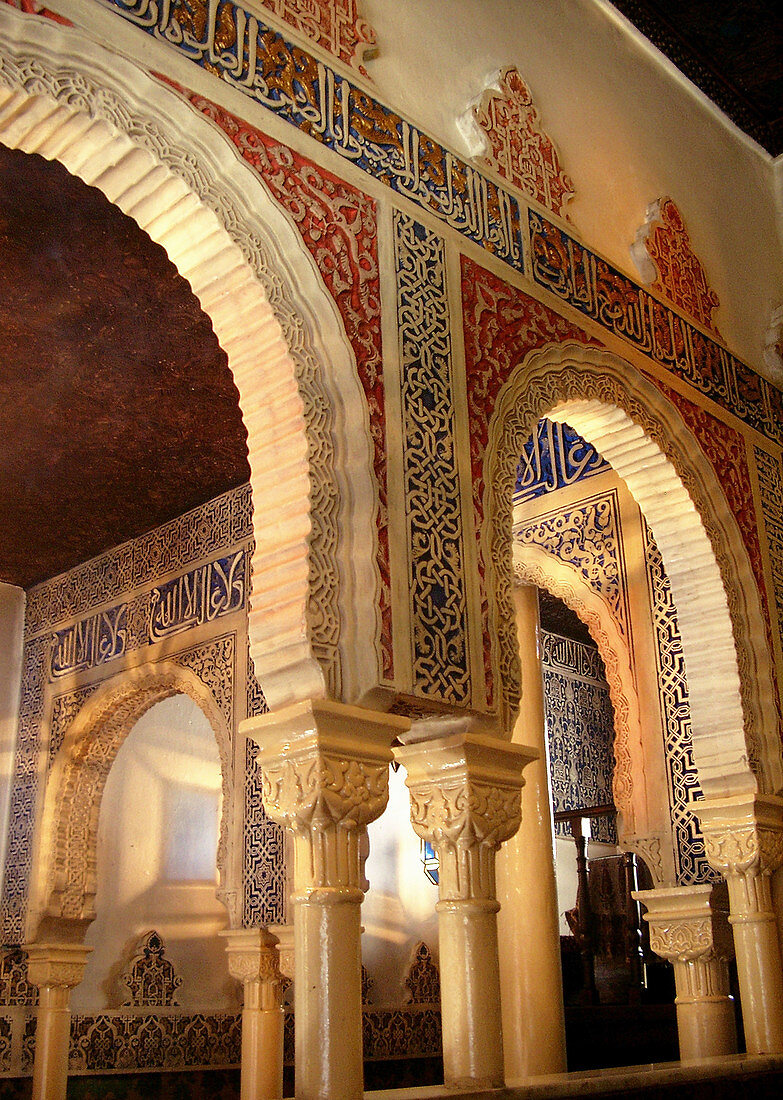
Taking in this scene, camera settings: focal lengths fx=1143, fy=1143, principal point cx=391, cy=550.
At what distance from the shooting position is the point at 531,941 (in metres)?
4.99

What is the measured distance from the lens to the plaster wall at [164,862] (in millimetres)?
8188

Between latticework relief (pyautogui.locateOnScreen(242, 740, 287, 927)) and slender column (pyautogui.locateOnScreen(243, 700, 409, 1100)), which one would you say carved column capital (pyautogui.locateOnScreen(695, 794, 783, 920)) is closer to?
slender column (pyautogui.locateOnScreen(243, 700, 409, 1100))

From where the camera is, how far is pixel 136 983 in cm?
806

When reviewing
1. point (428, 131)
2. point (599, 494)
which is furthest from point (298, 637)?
point (599, 494)

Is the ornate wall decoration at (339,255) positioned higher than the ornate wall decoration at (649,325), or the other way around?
the ornate wall decoration at (649,325)

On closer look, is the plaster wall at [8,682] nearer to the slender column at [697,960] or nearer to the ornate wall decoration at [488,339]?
the slender column at [697,960]

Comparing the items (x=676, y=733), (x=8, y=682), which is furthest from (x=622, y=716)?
(x=8, y=682)

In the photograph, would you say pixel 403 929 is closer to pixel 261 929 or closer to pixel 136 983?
pixel 136 983

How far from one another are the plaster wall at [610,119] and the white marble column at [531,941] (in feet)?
7.30

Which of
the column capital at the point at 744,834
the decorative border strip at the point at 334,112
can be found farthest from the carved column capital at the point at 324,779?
the column capital at the point at 744,834

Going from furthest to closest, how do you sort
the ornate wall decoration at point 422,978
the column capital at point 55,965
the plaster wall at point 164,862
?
the ornate wall decoration at point 422,978 < the plaster wall at point 164,862 < the column capital at point 55,965

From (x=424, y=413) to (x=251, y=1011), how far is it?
13.8 feet

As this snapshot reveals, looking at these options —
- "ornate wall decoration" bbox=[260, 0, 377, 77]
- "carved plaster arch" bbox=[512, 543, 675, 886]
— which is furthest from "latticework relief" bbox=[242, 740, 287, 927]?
"ornate wall decoration" bbox=[260, 0, 377, 77]

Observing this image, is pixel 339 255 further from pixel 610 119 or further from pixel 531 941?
pixel 531 941
